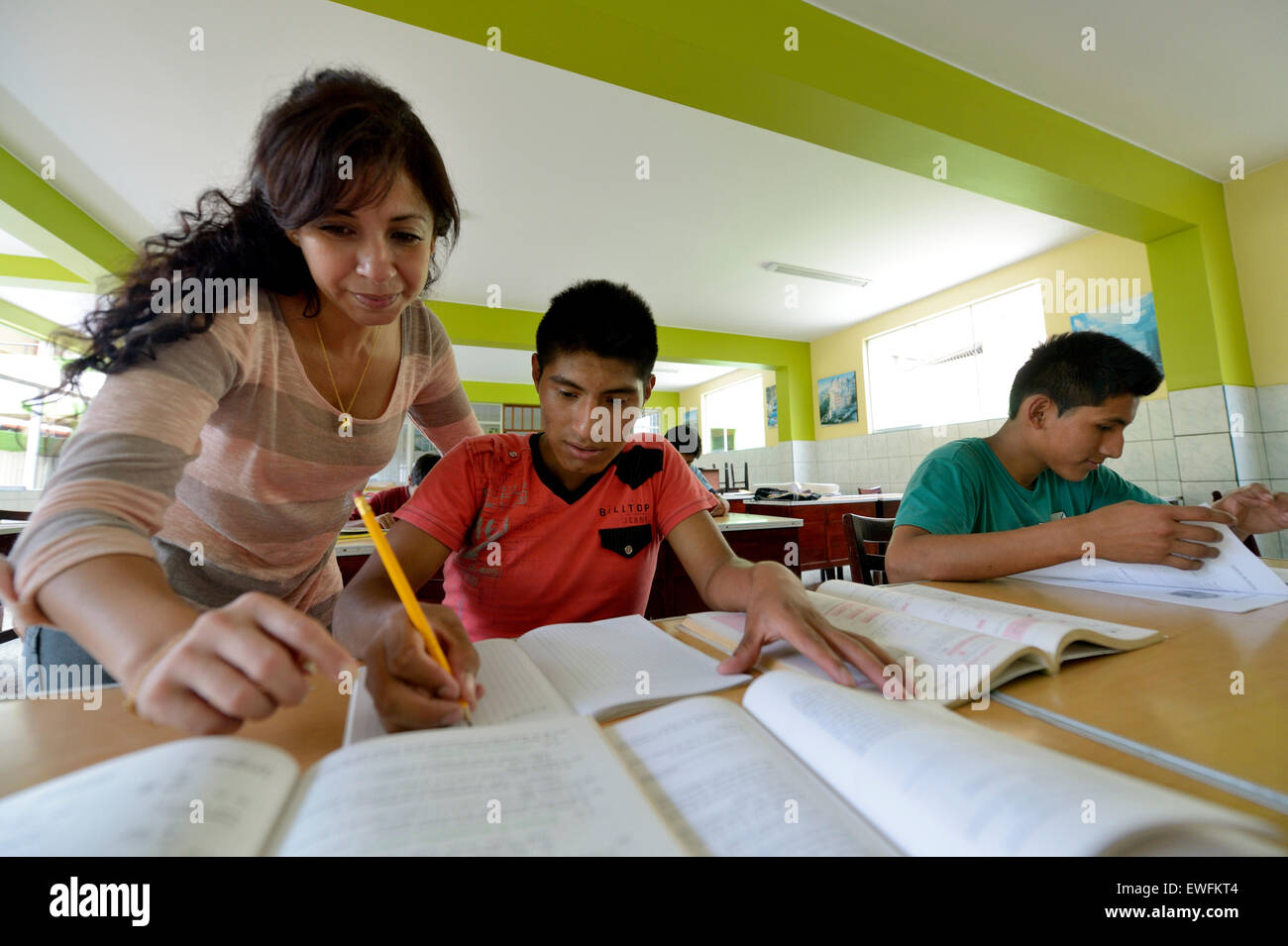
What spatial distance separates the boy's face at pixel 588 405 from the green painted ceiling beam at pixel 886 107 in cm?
155

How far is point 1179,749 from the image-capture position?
1.43 ft

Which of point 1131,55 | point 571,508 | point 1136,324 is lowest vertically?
point 571,508

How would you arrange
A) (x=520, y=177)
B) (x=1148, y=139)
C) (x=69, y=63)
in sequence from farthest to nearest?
1. (x=520, y=177)
2. (x=1148, y=139)
3. (x=69, y=63)

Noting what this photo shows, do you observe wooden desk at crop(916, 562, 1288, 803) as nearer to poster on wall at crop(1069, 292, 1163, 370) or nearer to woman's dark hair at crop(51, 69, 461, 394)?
woman's dark hair at crop(51, 69, 461, 394)

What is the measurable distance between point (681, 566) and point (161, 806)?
6.82 feet

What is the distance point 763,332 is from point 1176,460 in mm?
4001

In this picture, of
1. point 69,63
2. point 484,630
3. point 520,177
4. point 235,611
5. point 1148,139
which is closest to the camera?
point 235,611

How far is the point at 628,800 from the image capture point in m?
0.34

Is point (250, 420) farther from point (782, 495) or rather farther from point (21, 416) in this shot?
point (21, 416)

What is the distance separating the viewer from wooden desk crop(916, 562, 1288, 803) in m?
0.43

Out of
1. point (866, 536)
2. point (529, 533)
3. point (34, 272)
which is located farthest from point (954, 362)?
point (34, 272)
